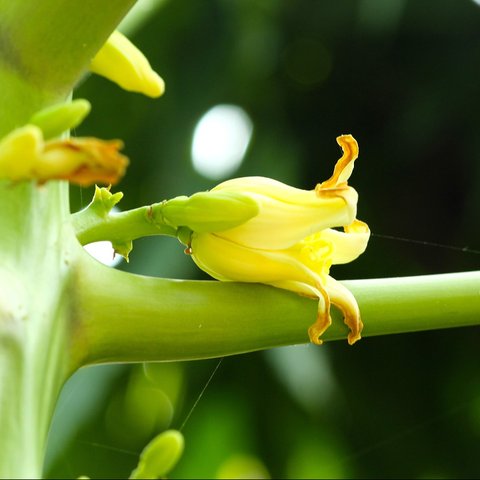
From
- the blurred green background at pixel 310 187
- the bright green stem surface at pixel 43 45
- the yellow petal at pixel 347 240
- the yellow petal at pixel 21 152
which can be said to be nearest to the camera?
the yellow petal at pixel 21 152

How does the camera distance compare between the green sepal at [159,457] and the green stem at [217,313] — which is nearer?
the green sepal at [159,457]

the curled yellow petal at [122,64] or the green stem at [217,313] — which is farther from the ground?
the curled yellow petal at [122,64]

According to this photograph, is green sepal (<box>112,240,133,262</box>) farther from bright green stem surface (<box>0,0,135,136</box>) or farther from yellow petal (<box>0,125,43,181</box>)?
yellow petal (<box>0,125,43,181</box>)

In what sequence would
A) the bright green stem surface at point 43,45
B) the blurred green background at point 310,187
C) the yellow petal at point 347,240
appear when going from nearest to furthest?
the bright green stem surface at point 43,45, the yellow petal at point 347,240, the blurred green background at point 310,187

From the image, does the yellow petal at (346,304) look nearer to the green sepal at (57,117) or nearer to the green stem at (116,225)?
the green stem at (116,225)

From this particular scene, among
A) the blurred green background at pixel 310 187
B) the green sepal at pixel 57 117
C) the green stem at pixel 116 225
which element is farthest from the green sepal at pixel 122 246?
the blurred green background at pixel 310 187

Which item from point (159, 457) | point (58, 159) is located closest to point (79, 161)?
point (58, 159)

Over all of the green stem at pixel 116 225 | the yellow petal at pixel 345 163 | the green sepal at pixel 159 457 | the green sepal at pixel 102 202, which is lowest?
the green sepal at pixel 159 457

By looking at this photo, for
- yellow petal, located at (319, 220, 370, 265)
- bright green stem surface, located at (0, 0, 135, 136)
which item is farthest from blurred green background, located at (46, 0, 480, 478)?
bright green stem surface, located at (0, 0, 135, 136)
